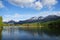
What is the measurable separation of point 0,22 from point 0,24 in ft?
4.40

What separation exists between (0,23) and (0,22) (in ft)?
3.01

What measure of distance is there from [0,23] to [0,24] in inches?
17.9

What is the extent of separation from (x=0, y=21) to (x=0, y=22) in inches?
13.4

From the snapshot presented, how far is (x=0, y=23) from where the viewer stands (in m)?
50.6

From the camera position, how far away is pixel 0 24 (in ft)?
165

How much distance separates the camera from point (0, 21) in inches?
2025

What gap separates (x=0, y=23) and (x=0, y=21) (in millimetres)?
1057

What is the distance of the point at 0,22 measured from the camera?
51.5 meters

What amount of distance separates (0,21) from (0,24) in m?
1.51
